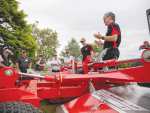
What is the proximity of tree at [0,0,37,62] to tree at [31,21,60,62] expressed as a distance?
10.9 metres

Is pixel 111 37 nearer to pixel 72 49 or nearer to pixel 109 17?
pixel 109 17

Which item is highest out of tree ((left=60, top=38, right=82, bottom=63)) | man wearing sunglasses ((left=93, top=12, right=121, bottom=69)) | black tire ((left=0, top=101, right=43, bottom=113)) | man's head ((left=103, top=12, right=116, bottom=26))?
tree ((left=60, top=38, right=82, bottom=63))

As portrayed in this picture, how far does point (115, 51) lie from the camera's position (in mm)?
2547

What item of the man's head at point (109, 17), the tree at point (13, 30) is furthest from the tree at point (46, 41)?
the man's head at point (109, 17)

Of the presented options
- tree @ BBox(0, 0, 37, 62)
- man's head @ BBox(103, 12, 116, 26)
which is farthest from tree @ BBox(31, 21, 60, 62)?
man's head @ BBox(103, 12, 116, 26)

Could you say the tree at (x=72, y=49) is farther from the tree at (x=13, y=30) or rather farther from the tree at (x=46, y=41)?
the tree at (x=13, y=30)

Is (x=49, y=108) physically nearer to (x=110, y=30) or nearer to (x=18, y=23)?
(x=110, y=30)

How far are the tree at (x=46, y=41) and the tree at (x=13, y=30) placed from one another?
1089cm

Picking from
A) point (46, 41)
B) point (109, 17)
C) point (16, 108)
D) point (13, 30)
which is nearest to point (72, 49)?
point (46, 41)

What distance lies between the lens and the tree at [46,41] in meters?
29.1

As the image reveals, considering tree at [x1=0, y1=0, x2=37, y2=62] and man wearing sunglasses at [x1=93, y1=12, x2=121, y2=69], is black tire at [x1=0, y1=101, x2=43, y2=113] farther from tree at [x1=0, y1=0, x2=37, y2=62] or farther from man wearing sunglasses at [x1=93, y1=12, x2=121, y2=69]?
tree at [x1=0, y1=0, x2=37, y2=62]

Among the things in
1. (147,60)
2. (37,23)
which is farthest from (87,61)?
(37,23)

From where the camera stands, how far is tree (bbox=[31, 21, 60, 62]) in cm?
2909

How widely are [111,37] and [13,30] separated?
690 inches
